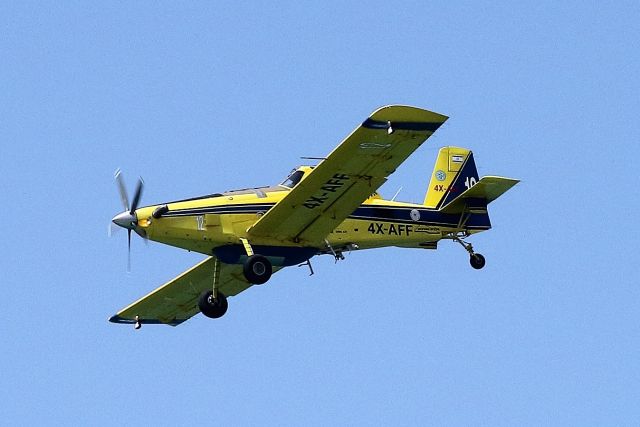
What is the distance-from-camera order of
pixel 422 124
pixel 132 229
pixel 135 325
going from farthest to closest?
pixel 135 325 < pixel 132 229 < pixel 422 124

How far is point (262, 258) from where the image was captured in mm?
29906

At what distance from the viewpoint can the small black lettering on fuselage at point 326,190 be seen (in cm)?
2923

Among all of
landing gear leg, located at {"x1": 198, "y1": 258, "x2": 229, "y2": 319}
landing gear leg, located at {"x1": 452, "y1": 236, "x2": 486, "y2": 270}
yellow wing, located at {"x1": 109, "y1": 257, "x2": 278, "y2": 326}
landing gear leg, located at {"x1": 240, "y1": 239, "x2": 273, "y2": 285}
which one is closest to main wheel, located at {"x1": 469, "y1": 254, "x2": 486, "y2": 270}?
landing gear leg, located at {"x1": 452, "y1": 236, "x2": 486, "y2": 270}

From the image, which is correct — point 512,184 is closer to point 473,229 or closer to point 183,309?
point 473,229

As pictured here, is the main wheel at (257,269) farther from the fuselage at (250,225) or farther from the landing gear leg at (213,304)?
the landing gear leg at (213,304)

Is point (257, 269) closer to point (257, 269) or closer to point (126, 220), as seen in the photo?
point (257, 269)

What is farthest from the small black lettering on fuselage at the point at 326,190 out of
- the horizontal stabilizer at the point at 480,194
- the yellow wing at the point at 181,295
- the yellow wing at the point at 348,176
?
the horizontal stabilizer at the point at 480,194

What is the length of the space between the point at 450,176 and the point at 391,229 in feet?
9.99

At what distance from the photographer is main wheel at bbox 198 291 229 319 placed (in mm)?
30703

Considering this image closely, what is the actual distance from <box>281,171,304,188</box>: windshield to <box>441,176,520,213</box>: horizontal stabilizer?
168 inches

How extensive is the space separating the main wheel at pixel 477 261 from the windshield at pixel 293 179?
5.22m

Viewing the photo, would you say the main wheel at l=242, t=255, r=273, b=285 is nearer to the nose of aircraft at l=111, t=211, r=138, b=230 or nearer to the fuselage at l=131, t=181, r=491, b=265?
the fuselage at l=131, t=181, r=491, b=265

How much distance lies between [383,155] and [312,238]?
329cm

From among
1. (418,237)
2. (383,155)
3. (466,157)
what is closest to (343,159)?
(383,155)
